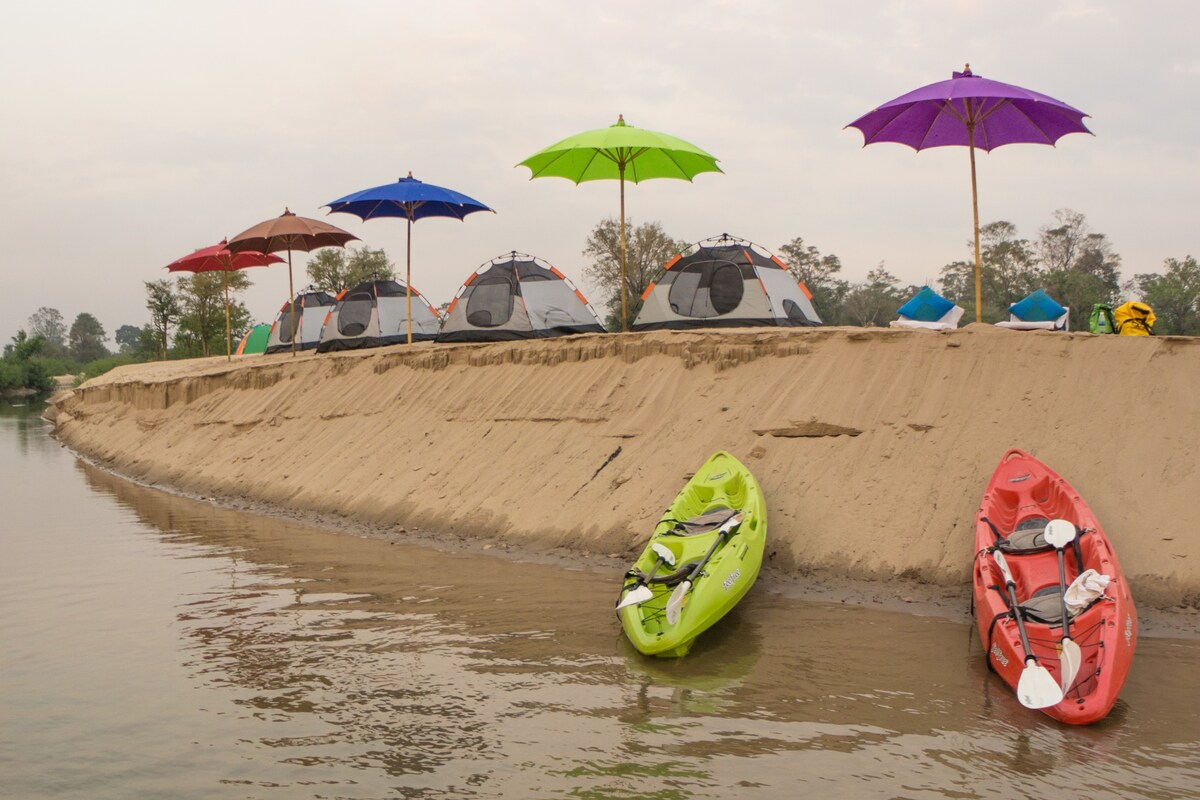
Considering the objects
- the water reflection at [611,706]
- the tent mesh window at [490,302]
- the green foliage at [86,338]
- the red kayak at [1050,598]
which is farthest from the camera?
the green foliage at [86,338]

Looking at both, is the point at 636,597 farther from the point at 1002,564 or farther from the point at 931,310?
the point at 931,310

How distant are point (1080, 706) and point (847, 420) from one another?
15.7 feet

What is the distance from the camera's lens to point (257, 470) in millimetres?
15305

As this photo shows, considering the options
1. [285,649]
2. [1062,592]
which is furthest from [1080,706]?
[285,649]

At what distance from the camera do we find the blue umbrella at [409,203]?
15.9m

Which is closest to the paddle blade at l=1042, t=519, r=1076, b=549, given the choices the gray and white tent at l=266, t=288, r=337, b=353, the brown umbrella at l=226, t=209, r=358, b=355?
the brown umbrella at l=226, t=209, r=358, b=355

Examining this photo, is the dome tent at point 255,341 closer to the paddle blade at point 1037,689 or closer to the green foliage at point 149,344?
the green foliage at point 149,344

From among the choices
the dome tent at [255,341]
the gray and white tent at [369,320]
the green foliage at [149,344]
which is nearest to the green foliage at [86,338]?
the green foliage at [149,344]

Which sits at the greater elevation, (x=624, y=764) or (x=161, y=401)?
(x=161, y=401)

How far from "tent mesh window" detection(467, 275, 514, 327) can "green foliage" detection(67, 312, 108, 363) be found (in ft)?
289

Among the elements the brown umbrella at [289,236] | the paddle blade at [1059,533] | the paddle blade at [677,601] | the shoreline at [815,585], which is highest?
the brown umbrella at [289,236]

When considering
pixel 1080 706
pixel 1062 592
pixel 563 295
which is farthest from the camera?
pixel 563 295

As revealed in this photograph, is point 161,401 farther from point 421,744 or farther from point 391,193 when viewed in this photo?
point 421,744

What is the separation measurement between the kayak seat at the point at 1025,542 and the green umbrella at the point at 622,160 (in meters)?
6.98
